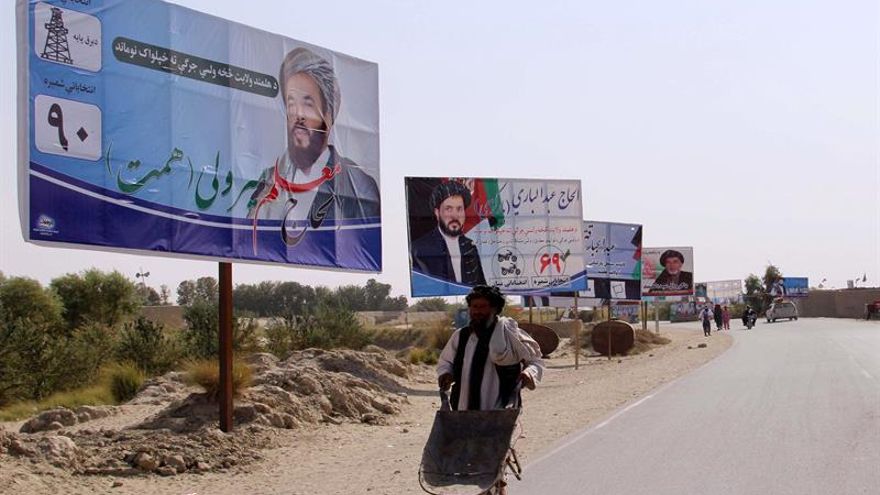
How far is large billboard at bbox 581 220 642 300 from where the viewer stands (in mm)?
43781

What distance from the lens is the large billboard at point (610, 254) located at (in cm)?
4378

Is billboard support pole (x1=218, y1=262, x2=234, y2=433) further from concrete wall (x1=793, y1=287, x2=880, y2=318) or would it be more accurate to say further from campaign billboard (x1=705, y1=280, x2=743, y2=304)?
campaign billboard (x1=705, y1=280, x2=743, y2=304)

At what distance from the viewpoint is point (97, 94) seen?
42.3ft

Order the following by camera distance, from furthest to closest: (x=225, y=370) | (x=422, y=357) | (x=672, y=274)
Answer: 1. (x=672, y=274)
2. (x=422, y=357)
3. (x=225, y=370)

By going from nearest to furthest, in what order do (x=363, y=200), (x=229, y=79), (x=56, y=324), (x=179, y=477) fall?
1. (x=179, y=477)
2. (x=229, y=79)
3. (x=363, y=200)
4. (x=56, y=324)

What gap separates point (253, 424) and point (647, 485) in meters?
7.21

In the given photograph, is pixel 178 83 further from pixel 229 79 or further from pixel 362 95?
pixel 362 95

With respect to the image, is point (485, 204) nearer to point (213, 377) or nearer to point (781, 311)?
point (213, 377)

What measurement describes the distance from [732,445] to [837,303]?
112895mm

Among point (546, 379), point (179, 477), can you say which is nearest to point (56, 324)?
point (546, 379)

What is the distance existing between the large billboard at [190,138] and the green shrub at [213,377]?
1906 millimetres

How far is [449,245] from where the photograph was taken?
28.1 metres

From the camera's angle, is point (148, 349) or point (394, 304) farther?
point (394, 304)

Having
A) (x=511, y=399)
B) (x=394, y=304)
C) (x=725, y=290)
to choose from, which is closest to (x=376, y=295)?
(x=394, y=304)
